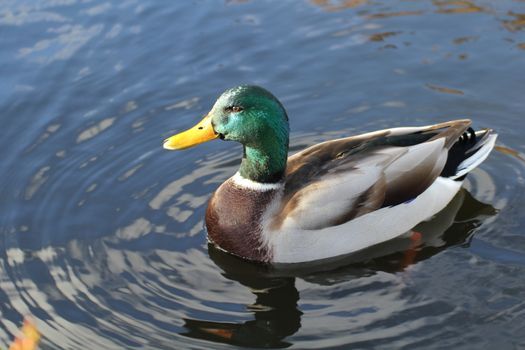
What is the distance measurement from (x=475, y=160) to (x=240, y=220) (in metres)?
1.91

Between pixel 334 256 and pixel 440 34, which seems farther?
pixel 440 34

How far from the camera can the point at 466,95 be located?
883 centimetres

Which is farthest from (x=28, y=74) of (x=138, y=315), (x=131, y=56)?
(x=138, y=315)

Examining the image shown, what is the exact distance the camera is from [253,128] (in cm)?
681

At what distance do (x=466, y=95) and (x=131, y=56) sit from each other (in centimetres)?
335

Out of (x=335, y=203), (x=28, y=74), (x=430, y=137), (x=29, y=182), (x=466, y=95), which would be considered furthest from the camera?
(x=28, y=74)

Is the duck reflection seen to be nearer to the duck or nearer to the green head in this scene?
the duck

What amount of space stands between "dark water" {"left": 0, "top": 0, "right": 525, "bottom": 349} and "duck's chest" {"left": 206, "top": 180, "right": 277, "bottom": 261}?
131 millimetres

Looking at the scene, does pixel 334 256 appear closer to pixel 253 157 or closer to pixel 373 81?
pixel 253 157

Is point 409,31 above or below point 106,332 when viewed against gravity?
above

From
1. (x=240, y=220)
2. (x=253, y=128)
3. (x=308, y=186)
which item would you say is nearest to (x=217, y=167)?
(x=240, y=220)

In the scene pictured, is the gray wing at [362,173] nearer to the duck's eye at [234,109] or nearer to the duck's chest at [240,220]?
the duck's chest at [240,220]

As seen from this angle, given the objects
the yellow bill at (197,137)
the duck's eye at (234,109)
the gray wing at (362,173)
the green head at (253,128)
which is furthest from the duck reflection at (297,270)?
the duck's eye at (234,109)

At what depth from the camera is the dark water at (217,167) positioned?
6.38 m
